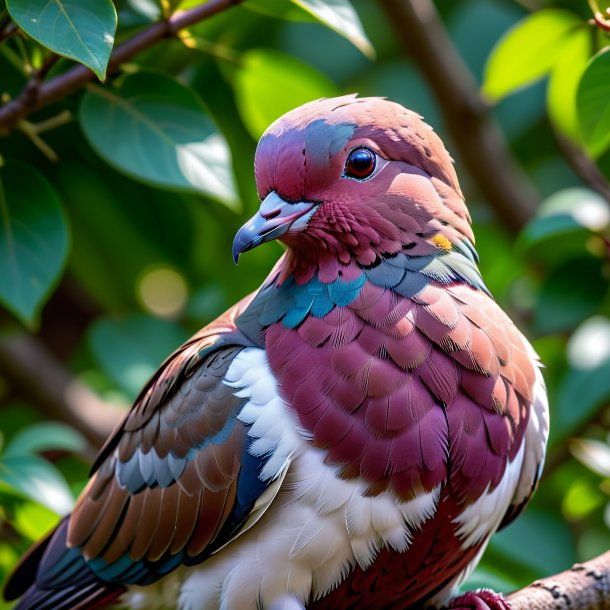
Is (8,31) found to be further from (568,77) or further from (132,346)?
(568,77)

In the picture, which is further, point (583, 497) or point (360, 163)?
point (583, 497)

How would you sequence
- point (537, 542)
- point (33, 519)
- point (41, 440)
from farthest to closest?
1. point (537, 542)
2. point (41, 440)
3. point (33, 519)

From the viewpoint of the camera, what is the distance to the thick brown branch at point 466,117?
3.59m

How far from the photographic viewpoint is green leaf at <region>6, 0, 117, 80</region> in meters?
1.95

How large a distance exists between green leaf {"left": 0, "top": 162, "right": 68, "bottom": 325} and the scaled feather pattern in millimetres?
407

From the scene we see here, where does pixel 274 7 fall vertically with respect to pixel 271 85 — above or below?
above

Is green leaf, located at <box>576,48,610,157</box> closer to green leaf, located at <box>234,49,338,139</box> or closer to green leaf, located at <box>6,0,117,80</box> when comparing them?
green leaf, located at <box>234,49,338,139</box>

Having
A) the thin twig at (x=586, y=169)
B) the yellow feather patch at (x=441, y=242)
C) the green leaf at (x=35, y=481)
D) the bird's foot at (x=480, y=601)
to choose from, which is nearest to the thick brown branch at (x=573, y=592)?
the bird's foot at (x=480, y=601)

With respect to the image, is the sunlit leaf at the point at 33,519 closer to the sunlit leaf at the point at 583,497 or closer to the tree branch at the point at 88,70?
the tree branch at the point at 88,70

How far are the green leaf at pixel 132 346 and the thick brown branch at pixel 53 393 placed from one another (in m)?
0.33

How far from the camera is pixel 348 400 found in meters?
2.04

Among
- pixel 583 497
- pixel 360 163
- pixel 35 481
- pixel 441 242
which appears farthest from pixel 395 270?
pixel 583 497

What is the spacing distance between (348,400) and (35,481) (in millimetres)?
890

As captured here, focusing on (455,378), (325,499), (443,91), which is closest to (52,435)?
(325,499)
